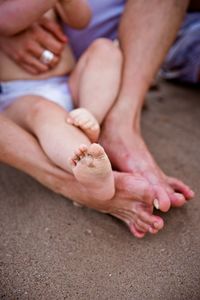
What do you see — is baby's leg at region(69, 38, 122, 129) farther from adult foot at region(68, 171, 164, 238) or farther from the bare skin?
adult foot at region(68, 171, 164, 238)

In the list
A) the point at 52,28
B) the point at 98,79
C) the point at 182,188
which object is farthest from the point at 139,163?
the point at 52,28

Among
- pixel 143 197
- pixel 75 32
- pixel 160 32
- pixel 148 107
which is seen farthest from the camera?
pixel 148 107

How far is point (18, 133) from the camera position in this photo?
90 cm

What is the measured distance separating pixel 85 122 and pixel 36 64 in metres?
0.30

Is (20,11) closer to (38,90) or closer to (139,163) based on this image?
(38,90)

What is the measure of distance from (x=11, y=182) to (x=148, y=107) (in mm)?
684

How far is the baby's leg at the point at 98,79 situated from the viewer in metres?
1.00

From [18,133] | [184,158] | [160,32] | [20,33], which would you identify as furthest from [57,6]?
[184,158]

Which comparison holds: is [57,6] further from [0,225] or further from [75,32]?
[0,225]

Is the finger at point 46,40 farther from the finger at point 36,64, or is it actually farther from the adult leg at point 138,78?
the adult leg at point 138,78

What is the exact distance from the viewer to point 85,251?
2.67 feet

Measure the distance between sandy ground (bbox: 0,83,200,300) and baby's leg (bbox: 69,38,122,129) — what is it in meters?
0.25

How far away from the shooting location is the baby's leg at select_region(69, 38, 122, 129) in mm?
996

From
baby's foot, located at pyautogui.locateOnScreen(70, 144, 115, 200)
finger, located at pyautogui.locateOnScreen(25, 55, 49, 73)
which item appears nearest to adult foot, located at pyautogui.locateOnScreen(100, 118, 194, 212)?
baby's foot, located at pyautogui.locateOnScreen(70, 144, 115, 200)
